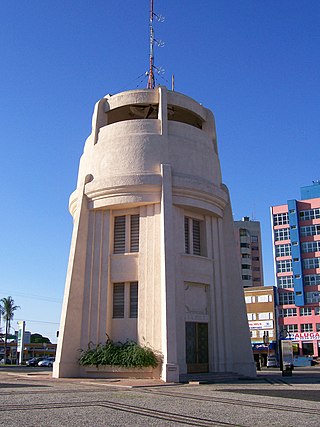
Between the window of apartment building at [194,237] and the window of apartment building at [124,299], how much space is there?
3558 millimetres

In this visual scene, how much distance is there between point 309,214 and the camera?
80.5m

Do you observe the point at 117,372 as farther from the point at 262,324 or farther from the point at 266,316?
the point at 266,316

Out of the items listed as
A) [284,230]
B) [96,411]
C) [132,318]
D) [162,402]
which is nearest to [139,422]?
[96,411]

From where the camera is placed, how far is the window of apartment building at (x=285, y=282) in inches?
3155

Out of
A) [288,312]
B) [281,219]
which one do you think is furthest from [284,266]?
[281,219]

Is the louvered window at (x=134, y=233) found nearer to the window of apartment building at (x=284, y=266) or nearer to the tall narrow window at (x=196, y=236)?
the tall narrow window at (x=196, y=236)

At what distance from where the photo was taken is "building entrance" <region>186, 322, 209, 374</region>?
80.0 feet

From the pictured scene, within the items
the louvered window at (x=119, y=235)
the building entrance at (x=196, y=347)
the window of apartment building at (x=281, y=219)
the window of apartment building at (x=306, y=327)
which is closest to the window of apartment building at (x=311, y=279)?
the window of apartment building at (x=306, y=327)

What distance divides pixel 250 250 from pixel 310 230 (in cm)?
2732

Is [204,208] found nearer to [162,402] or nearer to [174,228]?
[174,228]

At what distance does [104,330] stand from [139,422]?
15.5 meters

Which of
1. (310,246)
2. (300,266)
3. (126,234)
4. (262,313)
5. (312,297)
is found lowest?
(262,313)

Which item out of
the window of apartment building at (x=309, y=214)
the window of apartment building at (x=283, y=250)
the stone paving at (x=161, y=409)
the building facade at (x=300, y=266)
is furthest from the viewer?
the window of apartment building at (x=283, y=250)

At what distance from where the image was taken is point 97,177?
2703 centimetres
